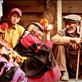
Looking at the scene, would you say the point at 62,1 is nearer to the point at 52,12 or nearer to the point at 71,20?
the point at 52,12

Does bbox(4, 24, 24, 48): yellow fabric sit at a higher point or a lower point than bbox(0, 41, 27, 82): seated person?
higher

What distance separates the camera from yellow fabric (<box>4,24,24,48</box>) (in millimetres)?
5324

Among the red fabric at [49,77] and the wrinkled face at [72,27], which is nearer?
the red fabric at [49,77]

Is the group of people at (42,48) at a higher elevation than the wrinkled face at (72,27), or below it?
below

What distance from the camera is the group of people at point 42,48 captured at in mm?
5043

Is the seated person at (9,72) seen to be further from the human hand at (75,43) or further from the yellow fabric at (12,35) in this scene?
the human hand at (75,43)

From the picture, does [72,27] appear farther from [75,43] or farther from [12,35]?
[12,35]

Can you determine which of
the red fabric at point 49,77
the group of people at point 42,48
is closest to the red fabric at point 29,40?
the group of people at point 42,48

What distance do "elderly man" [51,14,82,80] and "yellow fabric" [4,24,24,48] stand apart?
43 centimetres

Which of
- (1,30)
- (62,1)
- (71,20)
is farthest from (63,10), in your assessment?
(1,30)

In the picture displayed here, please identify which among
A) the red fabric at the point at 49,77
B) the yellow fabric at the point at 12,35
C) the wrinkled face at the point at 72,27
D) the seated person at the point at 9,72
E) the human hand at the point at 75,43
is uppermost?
the wrinkled face at the point at 72,27

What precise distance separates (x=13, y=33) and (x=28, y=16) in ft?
4.68

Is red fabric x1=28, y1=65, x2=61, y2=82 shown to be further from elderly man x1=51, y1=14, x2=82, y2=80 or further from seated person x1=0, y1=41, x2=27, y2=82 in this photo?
seated person x1=0, y1=41, x2=27, y2=82

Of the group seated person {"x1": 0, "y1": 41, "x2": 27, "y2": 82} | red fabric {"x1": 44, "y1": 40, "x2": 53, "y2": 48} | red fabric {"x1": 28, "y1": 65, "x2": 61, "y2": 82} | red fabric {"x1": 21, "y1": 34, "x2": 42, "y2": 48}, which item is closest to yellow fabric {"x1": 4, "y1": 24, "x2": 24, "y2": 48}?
red fabric {"x1": 21, "y1": 34, "x2": 42, "y2": 48}
